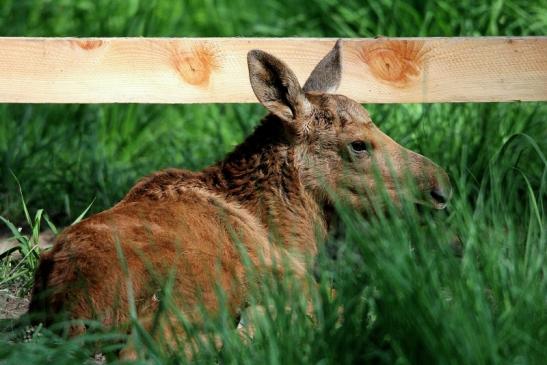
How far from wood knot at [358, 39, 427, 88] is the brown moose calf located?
2.20ft

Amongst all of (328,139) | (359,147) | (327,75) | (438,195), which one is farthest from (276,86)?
(438,195)

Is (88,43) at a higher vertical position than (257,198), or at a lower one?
higher

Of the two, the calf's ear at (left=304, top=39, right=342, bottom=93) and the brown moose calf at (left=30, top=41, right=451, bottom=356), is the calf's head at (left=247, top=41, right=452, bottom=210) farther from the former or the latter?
the calf's ear at (left=304, top=39, right=342, bottom=93)

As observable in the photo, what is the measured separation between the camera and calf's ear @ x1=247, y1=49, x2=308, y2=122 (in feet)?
18.1

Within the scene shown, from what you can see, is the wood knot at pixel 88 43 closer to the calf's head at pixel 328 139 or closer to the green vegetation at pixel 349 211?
the green vegetation at pixel 349 211

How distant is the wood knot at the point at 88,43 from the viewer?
642 cm

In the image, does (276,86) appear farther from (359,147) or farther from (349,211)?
→ (349,211)

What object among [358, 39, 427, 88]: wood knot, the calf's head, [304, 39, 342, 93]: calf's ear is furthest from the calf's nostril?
[358, 39, 427, 88]: wood knot

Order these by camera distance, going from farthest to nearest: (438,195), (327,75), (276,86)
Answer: (327,75), (276,86), (438,195)

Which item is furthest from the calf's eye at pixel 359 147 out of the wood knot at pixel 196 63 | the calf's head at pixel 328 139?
the wood knot at pixel 196 63

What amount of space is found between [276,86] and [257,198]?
1.87 feet

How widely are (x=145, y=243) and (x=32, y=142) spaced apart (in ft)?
11.0

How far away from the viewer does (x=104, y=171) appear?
7.36m

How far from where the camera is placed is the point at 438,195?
5.41 meters
